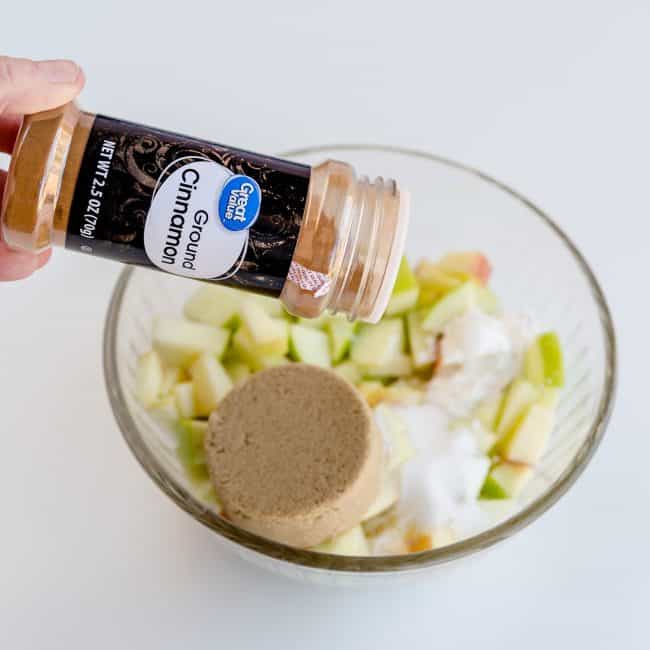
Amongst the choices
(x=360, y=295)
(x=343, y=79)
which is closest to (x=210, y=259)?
(x=360, y=295)

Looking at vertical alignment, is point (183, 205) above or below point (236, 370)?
above

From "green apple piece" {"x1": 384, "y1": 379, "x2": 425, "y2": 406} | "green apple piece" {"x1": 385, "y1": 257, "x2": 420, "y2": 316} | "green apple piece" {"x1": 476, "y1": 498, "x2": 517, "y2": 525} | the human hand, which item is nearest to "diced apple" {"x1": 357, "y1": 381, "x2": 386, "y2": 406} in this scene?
"green apple piece" {"x1": 384, "y1": 379, "x2": 425, "y2": 406}

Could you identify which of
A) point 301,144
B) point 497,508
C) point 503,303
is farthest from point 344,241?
point 301,144

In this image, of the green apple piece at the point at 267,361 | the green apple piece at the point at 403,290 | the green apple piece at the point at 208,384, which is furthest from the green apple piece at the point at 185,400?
the green apple piece at the point at 403,290

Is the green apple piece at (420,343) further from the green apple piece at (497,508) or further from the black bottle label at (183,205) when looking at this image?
the black bottle label at (183,205)

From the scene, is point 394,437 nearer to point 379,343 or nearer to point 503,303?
point 379,343

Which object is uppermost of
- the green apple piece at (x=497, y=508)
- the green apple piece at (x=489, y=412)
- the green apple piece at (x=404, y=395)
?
the green apple piece at (x=489, y=412)

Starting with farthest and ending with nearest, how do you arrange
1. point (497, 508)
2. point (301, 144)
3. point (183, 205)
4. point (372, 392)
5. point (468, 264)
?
point (301, 144), point (468, 264), point (372, 392), point (497, 508), point (183, 205)
